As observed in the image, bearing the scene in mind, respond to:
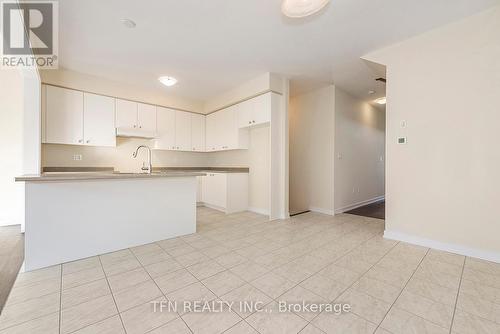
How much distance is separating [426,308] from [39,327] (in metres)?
2.61

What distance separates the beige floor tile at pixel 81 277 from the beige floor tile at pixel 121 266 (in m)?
0.06

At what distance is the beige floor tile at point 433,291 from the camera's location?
1566 mm

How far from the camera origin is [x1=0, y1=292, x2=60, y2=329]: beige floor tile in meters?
1.35

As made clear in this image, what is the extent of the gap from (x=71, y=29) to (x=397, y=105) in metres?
4.26

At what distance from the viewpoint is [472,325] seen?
1321 millimetres

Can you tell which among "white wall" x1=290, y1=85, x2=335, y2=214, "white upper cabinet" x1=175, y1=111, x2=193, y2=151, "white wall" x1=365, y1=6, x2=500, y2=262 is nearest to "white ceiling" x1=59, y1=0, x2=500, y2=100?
"white wall" x1=365, y1=6, x2=500, y2=262

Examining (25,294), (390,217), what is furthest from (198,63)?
(390,217)

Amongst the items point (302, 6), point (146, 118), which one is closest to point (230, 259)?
point (302, 6)

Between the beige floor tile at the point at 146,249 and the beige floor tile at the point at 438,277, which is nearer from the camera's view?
the beige floor tile at the point at 438,277

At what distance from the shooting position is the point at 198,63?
3.30 m

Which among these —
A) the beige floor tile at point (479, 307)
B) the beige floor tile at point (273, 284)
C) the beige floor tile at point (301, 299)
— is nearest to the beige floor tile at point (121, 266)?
the beige floor tile at point (273, 284)

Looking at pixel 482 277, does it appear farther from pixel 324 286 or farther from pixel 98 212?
pixel 98 212

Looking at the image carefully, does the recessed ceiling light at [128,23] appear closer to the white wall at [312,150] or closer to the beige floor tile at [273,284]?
the beige floor tile at [273,284]

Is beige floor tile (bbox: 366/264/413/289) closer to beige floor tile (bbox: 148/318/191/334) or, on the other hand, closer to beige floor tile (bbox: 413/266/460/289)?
beige floor tile (bbox: 413/266/460/289)
